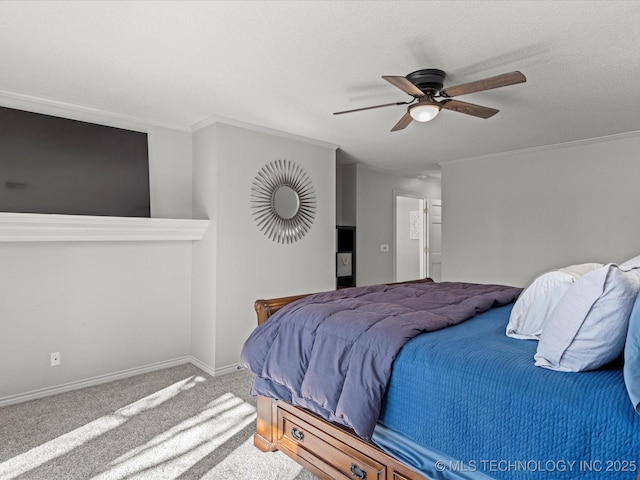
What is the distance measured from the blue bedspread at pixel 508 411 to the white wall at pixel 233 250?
2.32 meters

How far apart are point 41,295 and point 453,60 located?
11.1 ft

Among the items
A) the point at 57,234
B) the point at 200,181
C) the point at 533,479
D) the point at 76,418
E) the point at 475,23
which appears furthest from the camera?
the point at 200,181

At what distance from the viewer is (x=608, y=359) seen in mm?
1335

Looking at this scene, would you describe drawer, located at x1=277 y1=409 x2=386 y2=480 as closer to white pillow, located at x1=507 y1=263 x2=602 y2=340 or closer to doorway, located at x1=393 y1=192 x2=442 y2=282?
white pillow, located at x1=507 y1=263 x2=602 y2=340

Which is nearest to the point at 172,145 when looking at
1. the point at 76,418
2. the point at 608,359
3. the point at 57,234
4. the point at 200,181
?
the point at 200,181

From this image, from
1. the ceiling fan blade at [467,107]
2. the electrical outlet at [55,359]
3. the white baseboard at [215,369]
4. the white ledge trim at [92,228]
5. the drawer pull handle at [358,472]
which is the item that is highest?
the ceiling fan blade at [467,107]

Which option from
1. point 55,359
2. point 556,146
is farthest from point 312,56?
point 556,146

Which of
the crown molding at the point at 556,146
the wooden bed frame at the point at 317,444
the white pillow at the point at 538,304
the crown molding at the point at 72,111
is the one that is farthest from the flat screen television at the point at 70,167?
the crown molding at the point at 556,146

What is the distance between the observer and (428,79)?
2564mm

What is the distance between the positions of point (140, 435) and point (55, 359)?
4.08 ft

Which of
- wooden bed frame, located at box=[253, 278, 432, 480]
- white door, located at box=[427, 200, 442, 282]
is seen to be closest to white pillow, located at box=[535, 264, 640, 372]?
wooden bed frame, located at box=[253, 278, 432, 480]

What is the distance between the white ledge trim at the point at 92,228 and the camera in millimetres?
2836

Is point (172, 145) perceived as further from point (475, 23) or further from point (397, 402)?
point (397, 402)

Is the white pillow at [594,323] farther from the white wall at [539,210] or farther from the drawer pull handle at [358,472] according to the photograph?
the white wall at [539,210]
